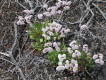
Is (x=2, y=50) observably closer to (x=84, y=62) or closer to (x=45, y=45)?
(x=45, y=45)

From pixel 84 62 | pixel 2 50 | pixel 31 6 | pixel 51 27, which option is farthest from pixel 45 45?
pixel 31 6

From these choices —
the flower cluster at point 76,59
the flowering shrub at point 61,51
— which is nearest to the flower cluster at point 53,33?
the flowering shrub at point 61,51

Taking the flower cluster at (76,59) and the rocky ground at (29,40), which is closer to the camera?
the flower cluster at (76,59)

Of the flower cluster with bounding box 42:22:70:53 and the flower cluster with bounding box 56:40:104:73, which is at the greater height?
the flower cluster with bounding box 42:22:70:53

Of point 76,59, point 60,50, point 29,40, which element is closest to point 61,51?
point 60,50

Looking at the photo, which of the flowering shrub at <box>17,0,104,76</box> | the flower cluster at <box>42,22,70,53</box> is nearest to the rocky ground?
the flowering shrub at <box>17,0,104,76</box>

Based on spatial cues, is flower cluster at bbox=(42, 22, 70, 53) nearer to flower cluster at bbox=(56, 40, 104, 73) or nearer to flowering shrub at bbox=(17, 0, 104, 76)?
flowering shrub at bbox=(17, 0, 104, 76)

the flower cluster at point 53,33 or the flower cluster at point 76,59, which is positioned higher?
the flower cluster at point 53,33

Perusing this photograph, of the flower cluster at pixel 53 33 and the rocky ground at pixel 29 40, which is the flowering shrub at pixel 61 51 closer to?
the flower cluster at pixel 53 33

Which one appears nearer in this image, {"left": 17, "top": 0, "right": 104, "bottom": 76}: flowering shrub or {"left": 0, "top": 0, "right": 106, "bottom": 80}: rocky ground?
{"left": 17, "top": 0, "right": 104, "bottom": 76}: flowering shrub
